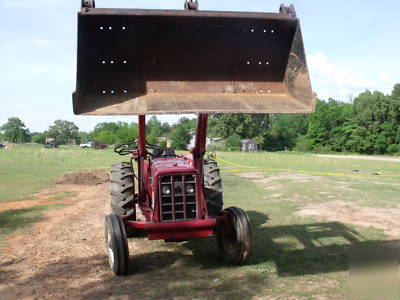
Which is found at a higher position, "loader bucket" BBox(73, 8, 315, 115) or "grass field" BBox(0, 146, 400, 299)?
"loader bucket" BBox(73, 8, 315, 115)

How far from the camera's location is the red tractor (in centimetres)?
528

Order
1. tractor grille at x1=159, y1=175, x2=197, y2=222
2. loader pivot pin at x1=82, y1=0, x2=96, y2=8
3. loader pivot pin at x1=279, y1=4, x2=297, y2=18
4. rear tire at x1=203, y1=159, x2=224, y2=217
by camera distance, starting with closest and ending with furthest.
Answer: loader pivot pin at x1=82, y1=0, x2=96, y2=8 → loader pivot pin at x1=279, y1=4, x2=297, y2=18 → tractor grille at x1=159, y1=175, x2=197, y2=222 → rear tire at x1=203, y1=159, x2=224, y2=217

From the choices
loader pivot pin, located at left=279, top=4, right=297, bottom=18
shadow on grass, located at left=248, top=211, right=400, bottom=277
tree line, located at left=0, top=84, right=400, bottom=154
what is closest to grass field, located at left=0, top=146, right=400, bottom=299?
shadow on grass, located at left=248, top=211, right=400, bottom=277

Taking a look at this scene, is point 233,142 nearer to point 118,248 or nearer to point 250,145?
point 250,145

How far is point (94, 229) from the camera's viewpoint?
8.80 metres

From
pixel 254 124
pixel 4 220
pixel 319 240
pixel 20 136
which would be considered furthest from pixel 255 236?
pixel 20 136

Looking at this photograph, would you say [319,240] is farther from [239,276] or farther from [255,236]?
[239,276]

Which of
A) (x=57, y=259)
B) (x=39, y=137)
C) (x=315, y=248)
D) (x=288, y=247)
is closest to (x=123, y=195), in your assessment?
(x=57, y=259)

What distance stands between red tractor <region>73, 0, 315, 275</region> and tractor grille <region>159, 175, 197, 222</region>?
0.01 m

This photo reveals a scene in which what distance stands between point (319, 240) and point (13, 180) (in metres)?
14.8

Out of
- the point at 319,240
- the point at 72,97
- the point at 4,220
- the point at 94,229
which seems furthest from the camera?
the point at 4,220

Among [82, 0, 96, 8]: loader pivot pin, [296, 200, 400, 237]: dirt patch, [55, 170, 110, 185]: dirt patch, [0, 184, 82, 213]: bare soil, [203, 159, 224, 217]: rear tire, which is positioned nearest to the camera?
[82, 0, 96, 8]: loader pivot pin

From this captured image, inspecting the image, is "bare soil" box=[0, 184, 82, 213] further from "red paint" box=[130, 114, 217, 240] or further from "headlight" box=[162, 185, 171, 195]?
"headlight" box=[162, 185, 171, 195]

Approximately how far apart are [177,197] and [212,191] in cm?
142
